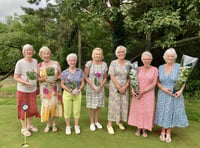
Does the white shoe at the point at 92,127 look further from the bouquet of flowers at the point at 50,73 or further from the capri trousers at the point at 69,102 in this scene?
the bouquet of flowers at the point at 50,73

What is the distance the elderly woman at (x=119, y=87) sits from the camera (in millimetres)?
3201

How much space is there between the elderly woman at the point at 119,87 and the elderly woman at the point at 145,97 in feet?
0.65

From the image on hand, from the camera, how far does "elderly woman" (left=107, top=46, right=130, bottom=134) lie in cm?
320

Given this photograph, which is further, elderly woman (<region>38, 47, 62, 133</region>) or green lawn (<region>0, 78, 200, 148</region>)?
elderly woman (<region>38, 47, 62, 133</region>)

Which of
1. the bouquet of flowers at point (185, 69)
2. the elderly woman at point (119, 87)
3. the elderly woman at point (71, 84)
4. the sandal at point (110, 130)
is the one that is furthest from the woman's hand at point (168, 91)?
the elderly woman at point (71, 84)

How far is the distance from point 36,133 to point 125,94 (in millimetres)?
1823

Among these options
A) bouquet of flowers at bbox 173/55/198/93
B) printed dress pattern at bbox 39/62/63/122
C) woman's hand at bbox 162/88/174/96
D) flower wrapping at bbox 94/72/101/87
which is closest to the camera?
bouquet of flowers at bbox 173/55/198/93

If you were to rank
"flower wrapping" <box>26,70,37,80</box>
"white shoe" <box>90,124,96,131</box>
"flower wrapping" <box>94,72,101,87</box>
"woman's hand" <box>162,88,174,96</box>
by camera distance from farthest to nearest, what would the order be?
"white shoe" <box>90,124,96,131</box>, "flower wrapping" <box>94,72,101,87</box>, "flower wrapping" <box>26,70,37,80</box>, "woman's hand" <box>162,88,174,96</box>

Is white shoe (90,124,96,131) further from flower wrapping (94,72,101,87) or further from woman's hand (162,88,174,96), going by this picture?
woman's hand (162,88,174,96)

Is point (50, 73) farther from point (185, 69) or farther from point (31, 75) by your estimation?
point (185, 69)

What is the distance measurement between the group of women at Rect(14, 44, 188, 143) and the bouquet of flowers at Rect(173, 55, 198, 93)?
76 mm

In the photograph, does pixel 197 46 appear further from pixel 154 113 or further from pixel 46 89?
pixel 46 89

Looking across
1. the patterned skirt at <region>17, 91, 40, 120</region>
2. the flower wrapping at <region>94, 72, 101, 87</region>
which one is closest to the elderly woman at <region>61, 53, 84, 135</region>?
the flower wrapping at <region>94, 72, 101, 87</region>

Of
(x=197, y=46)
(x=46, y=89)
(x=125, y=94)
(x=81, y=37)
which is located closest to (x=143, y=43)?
(x=197, y=46)
